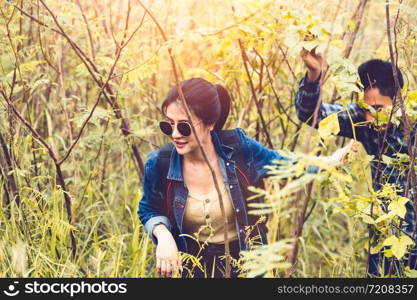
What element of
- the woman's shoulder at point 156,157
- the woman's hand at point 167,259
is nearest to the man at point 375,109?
the woman's shoulder at point 156,157

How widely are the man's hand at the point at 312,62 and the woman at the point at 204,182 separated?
42 cm

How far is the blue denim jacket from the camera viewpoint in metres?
2.54

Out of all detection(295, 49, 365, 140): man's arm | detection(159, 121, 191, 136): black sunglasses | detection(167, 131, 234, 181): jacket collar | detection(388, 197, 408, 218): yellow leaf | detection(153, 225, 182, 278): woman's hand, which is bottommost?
detection(153, 225, 182, 278): woman's hand

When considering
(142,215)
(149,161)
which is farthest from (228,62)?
(142,215)

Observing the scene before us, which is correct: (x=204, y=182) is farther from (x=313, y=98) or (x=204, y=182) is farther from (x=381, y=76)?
(x=381, y=76)

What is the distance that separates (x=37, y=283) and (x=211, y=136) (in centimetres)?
104

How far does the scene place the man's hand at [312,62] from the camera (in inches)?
90.5

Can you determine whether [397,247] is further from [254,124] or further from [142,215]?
[254,124]

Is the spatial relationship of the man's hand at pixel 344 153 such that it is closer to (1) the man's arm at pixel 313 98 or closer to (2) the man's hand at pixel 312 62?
(1) the man's arm at pixel 313 98

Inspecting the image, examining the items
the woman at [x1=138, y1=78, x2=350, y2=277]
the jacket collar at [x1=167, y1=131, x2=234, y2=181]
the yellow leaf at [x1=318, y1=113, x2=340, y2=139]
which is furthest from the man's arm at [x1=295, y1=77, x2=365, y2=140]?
the yellow leaf at [x1=318, y1=113, x2=340, y2=139]

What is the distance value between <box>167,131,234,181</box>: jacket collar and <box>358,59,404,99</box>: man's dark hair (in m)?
0.78

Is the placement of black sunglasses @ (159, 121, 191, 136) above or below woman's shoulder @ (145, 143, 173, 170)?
above

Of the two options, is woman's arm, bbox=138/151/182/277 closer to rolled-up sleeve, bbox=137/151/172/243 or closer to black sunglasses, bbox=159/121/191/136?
rolled-up sleeve, bbox=137/151/172/243

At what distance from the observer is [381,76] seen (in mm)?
2715
